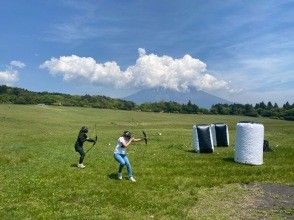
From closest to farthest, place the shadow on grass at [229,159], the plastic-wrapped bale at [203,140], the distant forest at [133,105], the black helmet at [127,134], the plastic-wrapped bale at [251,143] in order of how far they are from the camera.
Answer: the black helmet at [127,134], the plastic-wrapped bale at [251,143], the shadow on grass at [229,159], the plastic-wrapped bale at [203,140], the distant forest at [133,105]

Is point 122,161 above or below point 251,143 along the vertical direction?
below

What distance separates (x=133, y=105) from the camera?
6732 inches

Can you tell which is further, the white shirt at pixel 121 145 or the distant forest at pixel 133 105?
the distant forest at pixel 133 105

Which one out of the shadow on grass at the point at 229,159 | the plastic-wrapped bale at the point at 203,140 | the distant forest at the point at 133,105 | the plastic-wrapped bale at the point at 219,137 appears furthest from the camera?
the distant forest at the point at 133,105

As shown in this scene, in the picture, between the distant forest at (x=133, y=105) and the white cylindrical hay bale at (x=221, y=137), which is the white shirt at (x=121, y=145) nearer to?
the white cylindrical hay bale at (x=221, y=137)

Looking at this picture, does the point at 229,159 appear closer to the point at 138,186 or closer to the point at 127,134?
the point at 127,134

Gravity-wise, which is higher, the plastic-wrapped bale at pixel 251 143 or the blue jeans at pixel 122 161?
the plastic-wrapped bale at pixel 251 143

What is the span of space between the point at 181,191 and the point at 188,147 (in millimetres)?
19501

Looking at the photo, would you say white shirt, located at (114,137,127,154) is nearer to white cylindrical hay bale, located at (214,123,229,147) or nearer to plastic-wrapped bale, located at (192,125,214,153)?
plastic-wrapped bale, located at (192,125,214,153)

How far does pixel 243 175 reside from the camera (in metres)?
26.5

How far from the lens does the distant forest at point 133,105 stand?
158125 millimetres

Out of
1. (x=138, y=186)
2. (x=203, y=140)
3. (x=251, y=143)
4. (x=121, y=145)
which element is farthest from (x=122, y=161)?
(x=203, y=140)

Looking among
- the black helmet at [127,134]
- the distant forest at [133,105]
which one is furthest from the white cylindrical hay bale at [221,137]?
the distant forest at [133,105]

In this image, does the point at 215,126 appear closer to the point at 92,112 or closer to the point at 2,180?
the point at 2,180
